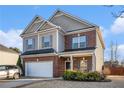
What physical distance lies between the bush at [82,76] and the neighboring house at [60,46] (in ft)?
2.85

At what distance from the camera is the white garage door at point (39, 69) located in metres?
20.2

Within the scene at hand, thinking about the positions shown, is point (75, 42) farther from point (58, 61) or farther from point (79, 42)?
point (58, 61)

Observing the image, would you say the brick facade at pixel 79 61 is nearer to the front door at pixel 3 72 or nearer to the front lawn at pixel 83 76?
the front lawn at pixel 83 76

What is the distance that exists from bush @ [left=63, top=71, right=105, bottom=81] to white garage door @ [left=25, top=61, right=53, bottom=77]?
2.62m

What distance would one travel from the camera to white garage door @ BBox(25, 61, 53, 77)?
66.4 ft

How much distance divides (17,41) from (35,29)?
1.68m

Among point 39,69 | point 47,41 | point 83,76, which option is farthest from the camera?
point 47,41

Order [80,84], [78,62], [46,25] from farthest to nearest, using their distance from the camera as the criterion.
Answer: [46,25]
[78,62]
[80,84]

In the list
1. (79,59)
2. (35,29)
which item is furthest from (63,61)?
(35,29)

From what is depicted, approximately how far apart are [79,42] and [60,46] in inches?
62.1

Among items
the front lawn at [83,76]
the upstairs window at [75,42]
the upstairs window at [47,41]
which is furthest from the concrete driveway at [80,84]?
the upstairs window at [47,41]

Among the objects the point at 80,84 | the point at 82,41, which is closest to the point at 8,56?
the point at 82,41

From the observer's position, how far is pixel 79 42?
2086 centimetres

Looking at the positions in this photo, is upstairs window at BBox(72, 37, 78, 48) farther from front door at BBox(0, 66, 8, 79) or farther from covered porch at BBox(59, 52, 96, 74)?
front door at BBox(0, 66, 8, 79)
